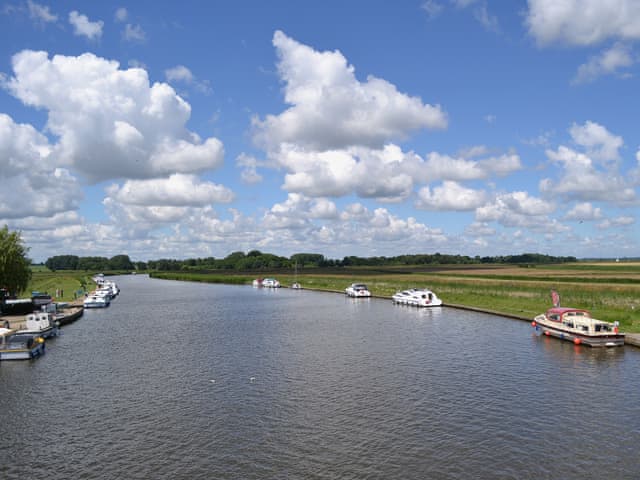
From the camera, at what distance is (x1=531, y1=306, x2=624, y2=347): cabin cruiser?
48.9 meters

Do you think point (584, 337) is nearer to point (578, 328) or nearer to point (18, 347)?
point (578, 328)

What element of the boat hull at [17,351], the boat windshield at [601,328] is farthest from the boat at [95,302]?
the boat windshield at [601,328]

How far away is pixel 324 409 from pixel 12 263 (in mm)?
67796

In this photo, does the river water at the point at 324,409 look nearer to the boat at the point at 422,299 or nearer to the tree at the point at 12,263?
the tree at the point at 12,263

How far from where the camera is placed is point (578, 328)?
51406 mm

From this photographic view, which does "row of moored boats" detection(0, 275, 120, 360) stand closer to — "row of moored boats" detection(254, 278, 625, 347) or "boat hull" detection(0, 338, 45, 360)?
"boat hull" detection(0, 338, 45, 360)

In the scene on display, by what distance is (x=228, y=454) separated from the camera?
24734 millimetres

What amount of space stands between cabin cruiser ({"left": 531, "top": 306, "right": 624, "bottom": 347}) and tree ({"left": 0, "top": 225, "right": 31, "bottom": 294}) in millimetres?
74248

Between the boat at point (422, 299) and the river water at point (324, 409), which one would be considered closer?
the river water at point (324, 409)

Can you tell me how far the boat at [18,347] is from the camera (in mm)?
45594

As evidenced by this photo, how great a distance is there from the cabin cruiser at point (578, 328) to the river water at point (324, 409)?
120cm

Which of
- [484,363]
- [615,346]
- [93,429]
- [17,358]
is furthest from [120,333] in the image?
[615,346]

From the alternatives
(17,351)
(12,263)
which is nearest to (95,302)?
(12,263)

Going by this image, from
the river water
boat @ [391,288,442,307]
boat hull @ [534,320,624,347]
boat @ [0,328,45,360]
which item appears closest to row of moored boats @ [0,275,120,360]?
boat @ [0,328,45,360]
